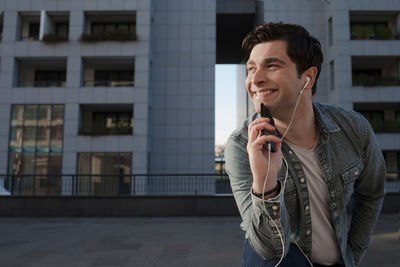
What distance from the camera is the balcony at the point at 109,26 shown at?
64.2ft

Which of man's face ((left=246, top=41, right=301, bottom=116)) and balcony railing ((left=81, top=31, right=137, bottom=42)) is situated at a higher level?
balcony railing ((left=81, top=31, right=137, bottom=42))

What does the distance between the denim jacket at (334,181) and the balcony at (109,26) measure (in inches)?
782

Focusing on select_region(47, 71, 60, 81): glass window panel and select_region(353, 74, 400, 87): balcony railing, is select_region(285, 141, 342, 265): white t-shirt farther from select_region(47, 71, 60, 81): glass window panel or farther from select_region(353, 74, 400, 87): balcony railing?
select_region(47, 71, 60, 81): glass window panel

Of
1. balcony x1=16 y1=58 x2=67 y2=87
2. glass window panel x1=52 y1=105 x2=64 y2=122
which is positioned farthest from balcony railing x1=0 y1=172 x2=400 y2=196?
balcony x1=16 y1=58 x2=67 y2=87

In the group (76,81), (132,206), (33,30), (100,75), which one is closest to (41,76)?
(33,30)

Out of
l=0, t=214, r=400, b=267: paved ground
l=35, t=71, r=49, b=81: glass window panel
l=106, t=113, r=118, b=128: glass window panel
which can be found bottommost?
l=0, t=214, r=400, b=267: paved ground

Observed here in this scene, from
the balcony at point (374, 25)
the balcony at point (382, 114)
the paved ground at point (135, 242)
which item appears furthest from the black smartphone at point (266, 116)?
the balcony at point (374, 25)

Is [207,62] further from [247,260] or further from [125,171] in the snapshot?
[247,260]

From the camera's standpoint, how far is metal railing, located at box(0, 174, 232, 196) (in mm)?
12438

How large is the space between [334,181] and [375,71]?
85.5 feet

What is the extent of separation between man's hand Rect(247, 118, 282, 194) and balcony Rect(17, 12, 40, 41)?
23.7 meters

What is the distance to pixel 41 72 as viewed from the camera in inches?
868

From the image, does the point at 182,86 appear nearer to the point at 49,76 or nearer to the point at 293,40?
the point at 49,76

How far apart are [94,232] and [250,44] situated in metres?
8.92
